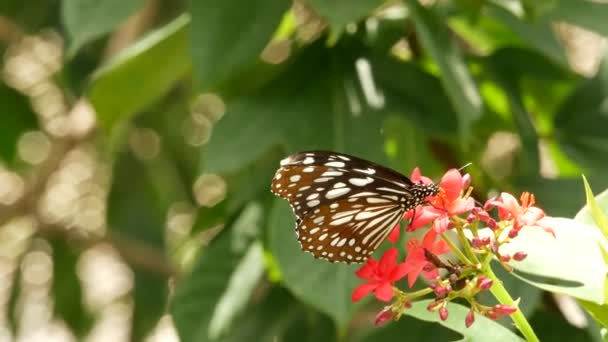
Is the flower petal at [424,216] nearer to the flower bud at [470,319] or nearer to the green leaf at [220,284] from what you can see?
the flower bud at [470,319]

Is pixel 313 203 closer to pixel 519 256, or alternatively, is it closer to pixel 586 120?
pixel 519 256

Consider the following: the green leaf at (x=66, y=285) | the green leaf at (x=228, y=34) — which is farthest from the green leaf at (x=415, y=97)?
the green leaf at (x=66, y=285)

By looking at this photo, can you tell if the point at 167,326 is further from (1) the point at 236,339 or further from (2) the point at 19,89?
(1) the point at 236,339

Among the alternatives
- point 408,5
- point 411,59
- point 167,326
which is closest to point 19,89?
point 167,326

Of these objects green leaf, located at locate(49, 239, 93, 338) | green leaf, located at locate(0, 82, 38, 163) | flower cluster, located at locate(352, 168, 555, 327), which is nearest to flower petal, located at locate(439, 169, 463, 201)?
flower cluster, located at locate(352, 168, 555, 327)

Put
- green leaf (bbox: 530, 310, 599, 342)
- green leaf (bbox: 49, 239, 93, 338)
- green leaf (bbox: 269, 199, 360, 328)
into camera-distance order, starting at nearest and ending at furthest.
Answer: green leaf (bbox: 269, 199, 360, 328), green leaf (bbox: 530, 310, 599, 342), green leaf (bbox: 49, 239, 93, 338)

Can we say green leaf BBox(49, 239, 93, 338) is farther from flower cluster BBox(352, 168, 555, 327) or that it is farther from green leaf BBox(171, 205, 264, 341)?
flower cluster BBox(352, 168, 555, 327)

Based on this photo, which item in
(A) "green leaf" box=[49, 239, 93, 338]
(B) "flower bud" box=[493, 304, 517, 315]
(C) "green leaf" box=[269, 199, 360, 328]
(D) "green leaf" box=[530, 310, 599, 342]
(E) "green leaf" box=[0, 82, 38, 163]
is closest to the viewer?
(B) "flower bud" box=[493, 304, 517, 315]
